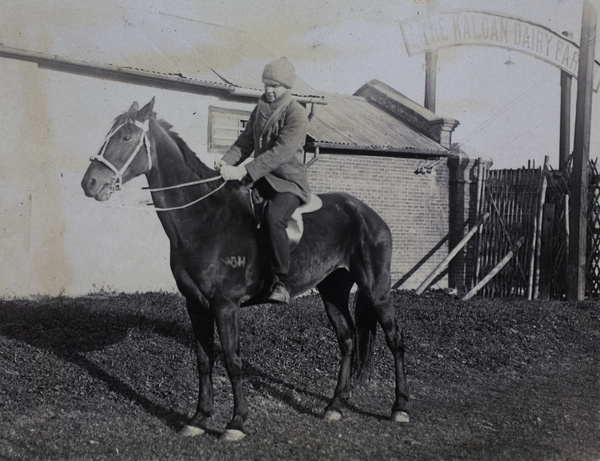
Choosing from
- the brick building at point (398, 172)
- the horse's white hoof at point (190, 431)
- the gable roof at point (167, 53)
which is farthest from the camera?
the brick building at point (398, 172)

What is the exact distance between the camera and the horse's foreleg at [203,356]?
15.8 ft

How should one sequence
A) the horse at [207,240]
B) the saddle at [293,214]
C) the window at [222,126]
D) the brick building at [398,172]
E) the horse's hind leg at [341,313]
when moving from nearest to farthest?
the horse at [207,240], the saddle at [293,214], the horse's hind leg at [341,313], the window at [222,126], the brick building at [398,172]

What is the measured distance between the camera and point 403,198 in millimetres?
14812

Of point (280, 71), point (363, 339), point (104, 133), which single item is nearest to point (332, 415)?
point (363, 339)

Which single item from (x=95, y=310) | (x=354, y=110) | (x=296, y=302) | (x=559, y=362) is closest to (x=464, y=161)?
(x=354, y=110)

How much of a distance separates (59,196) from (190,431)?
24.6ft

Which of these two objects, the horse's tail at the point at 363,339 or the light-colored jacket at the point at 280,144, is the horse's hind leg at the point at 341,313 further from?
the light-colored jacket at the point at 280,144

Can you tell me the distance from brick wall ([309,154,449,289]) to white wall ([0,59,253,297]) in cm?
476

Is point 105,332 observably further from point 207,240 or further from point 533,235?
point 533,235

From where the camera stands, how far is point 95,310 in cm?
915

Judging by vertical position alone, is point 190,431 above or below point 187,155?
below

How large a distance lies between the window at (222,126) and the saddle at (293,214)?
296 inches

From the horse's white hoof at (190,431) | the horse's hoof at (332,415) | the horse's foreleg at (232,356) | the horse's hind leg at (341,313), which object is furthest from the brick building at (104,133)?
the horse's hoof at (332,415)

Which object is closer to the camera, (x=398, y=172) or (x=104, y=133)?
(x=104, y=133)
